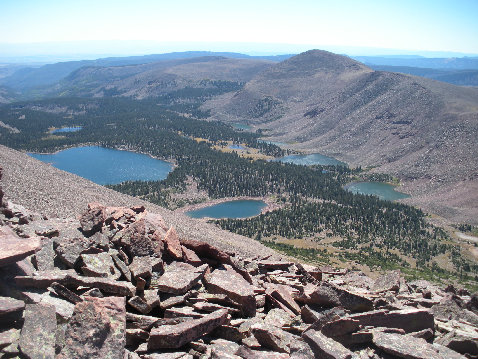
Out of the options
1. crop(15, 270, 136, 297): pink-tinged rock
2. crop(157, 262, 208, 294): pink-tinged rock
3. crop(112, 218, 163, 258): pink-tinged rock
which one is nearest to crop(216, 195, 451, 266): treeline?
crop(112, 218, 163, 258): pink-tinged rock

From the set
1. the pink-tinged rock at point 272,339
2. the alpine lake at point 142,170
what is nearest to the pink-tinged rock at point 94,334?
the pink-tinged rock at point 272,339

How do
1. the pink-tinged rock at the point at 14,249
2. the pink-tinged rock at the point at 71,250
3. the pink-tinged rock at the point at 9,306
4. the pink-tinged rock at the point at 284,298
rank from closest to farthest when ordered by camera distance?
the pink-tinged rock at the point at 9,306, the pink-tinged rock at the point at 14,249, the pink-tinged rock at the point at 71,250, the pink-tinged rock at the point at 284,298

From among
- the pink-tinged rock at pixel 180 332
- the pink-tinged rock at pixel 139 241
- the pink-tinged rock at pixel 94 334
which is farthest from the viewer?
the pink-tinged rock at pixel 139 241

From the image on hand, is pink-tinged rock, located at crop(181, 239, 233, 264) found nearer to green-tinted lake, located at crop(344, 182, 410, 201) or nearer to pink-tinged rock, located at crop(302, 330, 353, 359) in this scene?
pink-tinged rock, located at crop(302, 330, 353, 359)

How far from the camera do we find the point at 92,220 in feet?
71.8

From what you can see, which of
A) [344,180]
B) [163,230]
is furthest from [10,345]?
[344,180]

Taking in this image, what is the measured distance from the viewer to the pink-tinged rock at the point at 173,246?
18766 mm

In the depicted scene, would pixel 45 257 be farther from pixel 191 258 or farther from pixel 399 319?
pixel 399 319

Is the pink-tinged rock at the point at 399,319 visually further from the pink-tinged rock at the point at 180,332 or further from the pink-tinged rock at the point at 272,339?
the pink-tinged rock at the point at 180,332

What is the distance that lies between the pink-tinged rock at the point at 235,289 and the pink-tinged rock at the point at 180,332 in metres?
2.54

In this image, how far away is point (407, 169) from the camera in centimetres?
16512

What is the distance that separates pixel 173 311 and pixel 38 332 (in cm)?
444

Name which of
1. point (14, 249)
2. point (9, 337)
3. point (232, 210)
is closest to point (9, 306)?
point (9, 337)

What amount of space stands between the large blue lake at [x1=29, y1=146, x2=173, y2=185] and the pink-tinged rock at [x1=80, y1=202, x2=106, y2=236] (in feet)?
426
